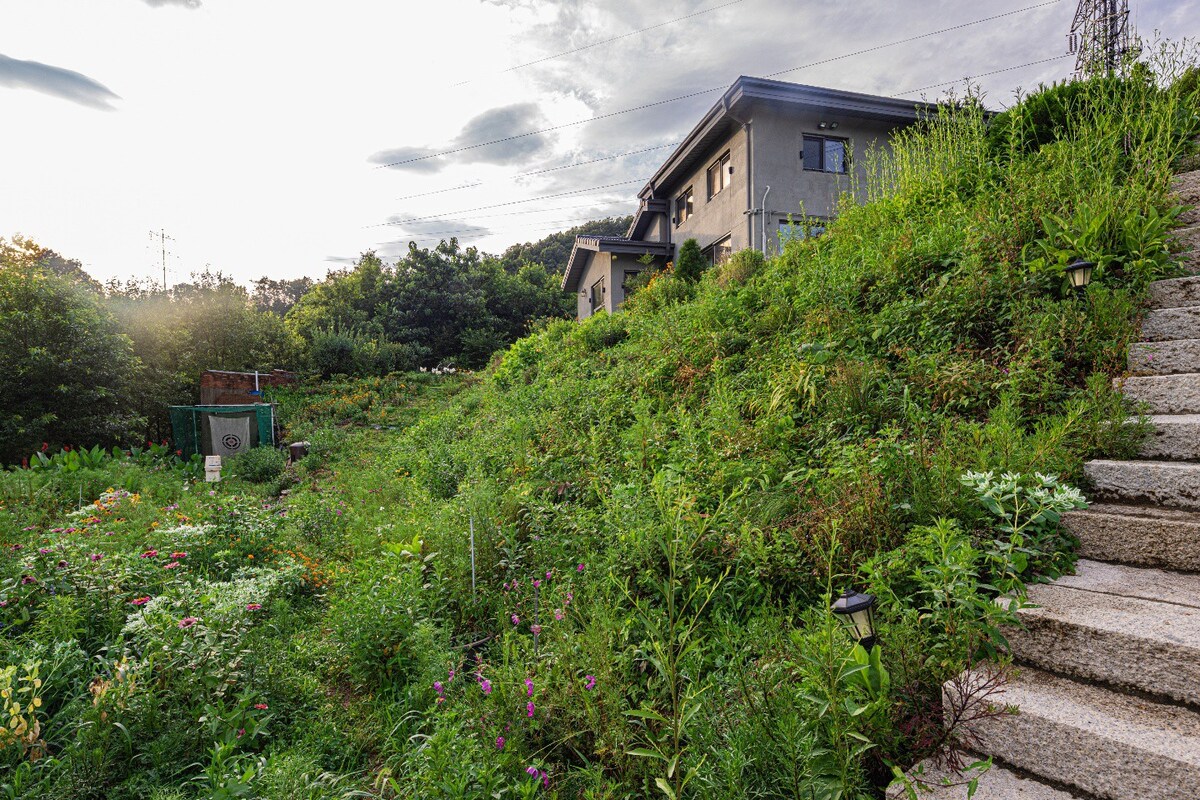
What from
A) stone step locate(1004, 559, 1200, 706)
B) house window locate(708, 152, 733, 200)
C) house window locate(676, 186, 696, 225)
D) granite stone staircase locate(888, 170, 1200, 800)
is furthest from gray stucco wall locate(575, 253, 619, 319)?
stone step locate(1004, 559, 1200, 706)

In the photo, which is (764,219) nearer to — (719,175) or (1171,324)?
(719,175)

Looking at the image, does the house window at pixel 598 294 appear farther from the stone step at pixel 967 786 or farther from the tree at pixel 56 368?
the stone step at pixel 967 786

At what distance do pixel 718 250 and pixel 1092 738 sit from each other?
561 inches

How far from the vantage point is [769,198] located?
12781 millimetres

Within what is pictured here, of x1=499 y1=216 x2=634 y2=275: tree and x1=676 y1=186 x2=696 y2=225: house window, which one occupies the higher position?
x1=499 y1=216 x2=634 y2=275: tree

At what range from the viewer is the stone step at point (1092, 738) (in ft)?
4.92

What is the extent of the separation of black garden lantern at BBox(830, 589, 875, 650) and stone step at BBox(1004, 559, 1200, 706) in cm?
74

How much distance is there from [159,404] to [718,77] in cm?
1532

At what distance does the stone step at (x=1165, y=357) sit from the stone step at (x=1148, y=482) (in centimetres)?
86

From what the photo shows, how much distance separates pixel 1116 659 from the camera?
6.01 feet

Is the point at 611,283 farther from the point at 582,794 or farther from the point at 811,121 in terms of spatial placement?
the point at 582,794

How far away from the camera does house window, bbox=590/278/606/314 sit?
1906cm

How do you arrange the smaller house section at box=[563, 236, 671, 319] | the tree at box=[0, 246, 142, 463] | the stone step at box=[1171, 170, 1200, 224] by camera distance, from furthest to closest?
the smaller house section at box=[563, 236, 671, 319] < the tree at box=[0, 246, 142, 463] < the stone step at box=[1171, 170, 1200, 224]

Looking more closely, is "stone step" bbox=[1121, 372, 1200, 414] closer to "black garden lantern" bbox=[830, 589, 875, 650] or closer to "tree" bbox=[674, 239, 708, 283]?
"black garden lantern" bbox=[830, 589, 875, 650]
